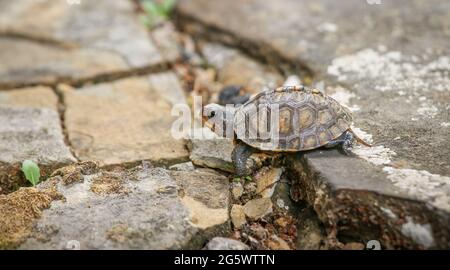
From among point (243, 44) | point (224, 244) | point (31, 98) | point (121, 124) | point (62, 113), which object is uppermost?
point (243, 44)

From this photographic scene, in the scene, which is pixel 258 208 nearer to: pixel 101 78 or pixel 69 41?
pixel 101 78

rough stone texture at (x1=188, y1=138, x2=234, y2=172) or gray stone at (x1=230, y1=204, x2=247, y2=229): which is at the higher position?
rough stone texture at (x1=188, y1=138, x2=234, y2=172)

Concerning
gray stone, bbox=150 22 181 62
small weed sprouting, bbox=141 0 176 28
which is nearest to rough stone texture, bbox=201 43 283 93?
gray stone, bbox=150 22 181 62

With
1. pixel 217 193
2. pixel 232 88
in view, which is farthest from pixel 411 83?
pixel 217 193

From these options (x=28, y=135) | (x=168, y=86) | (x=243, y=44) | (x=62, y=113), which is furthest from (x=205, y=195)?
(x=243, y=44)

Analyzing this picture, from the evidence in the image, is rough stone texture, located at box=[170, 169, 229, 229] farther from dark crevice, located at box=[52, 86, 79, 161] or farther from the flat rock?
the flat rock

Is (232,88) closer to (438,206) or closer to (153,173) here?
(153,173)
